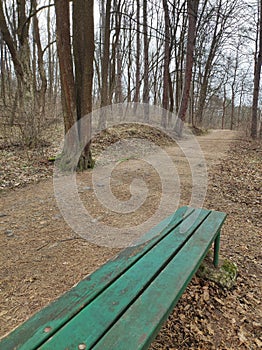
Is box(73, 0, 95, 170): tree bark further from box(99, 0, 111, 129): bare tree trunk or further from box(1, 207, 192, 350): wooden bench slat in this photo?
box(1, 207, 192, 350): wooden bench slat

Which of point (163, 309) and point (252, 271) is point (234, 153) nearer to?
point (252, 271)

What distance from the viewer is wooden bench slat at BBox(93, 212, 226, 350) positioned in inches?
A: 35.1

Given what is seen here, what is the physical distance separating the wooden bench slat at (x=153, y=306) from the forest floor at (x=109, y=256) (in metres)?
0.52

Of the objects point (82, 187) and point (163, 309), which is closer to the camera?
point (163, 309)

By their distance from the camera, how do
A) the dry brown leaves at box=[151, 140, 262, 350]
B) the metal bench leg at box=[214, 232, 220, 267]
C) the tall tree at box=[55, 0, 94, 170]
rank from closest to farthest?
the dry brown leaves at box=[151, 140, 262, 350]
the metal bench leg at box=[214, 232, 220, 267]
the tall tree at box=[55, 0, 94, 170]

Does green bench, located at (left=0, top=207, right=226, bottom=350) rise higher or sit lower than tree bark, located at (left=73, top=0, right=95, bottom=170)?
lower

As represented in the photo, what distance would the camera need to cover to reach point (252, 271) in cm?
226

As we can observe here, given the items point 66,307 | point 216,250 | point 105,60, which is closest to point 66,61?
point 105,60

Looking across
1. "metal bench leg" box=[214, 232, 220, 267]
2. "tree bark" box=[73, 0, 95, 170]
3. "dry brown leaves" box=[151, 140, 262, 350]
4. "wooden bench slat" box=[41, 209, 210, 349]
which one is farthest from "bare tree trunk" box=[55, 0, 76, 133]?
"wooden bench slat" box=[41, 209, 210, 349]

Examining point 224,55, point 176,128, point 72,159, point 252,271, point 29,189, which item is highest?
point 224,55

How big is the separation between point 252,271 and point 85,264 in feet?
5.02

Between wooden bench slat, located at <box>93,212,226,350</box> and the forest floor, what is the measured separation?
0.52 m

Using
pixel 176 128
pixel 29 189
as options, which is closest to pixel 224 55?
pixel 176 128

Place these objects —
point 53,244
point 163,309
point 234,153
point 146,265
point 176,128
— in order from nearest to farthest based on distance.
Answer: point 163,309, point 146,265, point 53,244, point 234,153, point 176,128
